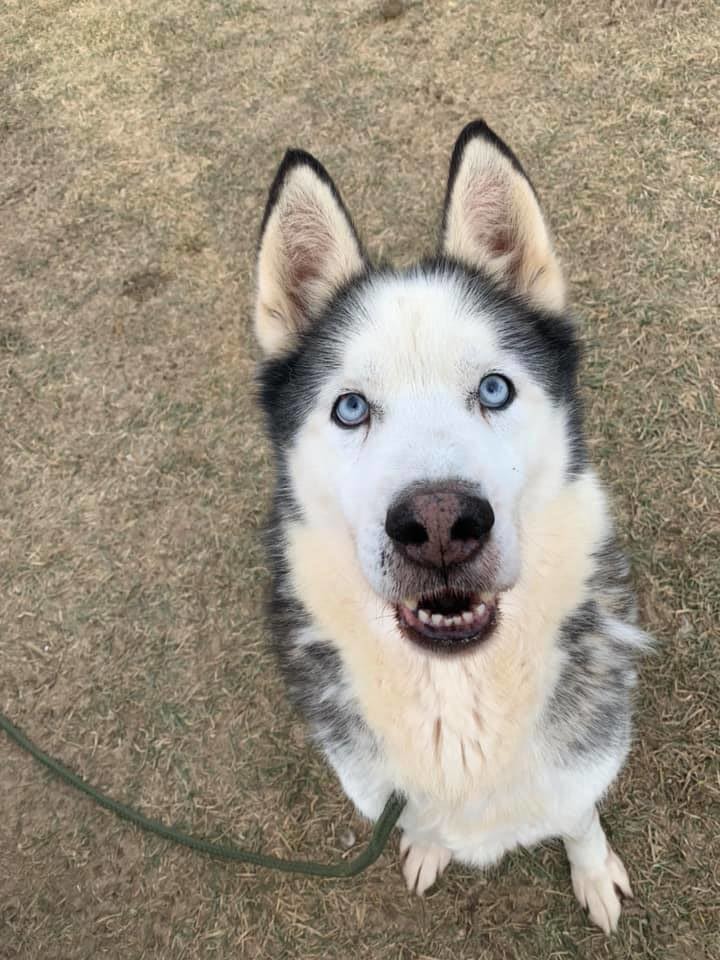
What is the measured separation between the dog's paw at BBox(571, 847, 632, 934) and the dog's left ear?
206 cm

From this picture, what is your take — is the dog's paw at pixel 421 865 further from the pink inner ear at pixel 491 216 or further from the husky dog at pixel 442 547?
the pink inner ear at pixel 491 216

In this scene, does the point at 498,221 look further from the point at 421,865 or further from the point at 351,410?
the point at 421,865

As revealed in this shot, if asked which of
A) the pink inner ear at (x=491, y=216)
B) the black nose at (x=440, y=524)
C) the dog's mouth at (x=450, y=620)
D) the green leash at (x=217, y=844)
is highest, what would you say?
the pink inner ear at (x=491, y=216)

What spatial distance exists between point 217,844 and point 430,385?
2301mm

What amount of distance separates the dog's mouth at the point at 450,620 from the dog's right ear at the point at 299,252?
3.02ft

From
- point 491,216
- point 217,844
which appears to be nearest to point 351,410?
point 491,216

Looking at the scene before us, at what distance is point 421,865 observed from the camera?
2.67 metres

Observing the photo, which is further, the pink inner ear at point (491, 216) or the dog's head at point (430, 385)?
the pink inner ear at point (491, 216)

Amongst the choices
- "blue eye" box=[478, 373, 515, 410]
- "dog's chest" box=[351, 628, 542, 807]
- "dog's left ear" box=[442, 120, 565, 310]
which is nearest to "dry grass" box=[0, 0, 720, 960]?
"dog's chest" box=[351, 628, 542, 807]

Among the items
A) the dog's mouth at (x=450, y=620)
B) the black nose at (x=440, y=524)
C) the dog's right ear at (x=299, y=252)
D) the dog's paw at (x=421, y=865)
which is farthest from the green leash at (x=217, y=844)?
the dog's right ear at (x=299, y=252)

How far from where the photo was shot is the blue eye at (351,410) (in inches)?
70.1

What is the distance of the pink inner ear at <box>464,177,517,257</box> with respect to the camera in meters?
1.93

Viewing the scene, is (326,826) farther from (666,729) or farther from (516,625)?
(516,625)

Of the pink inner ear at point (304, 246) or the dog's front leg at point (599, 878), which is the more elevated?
the pink inner ear at point (304, 246)
